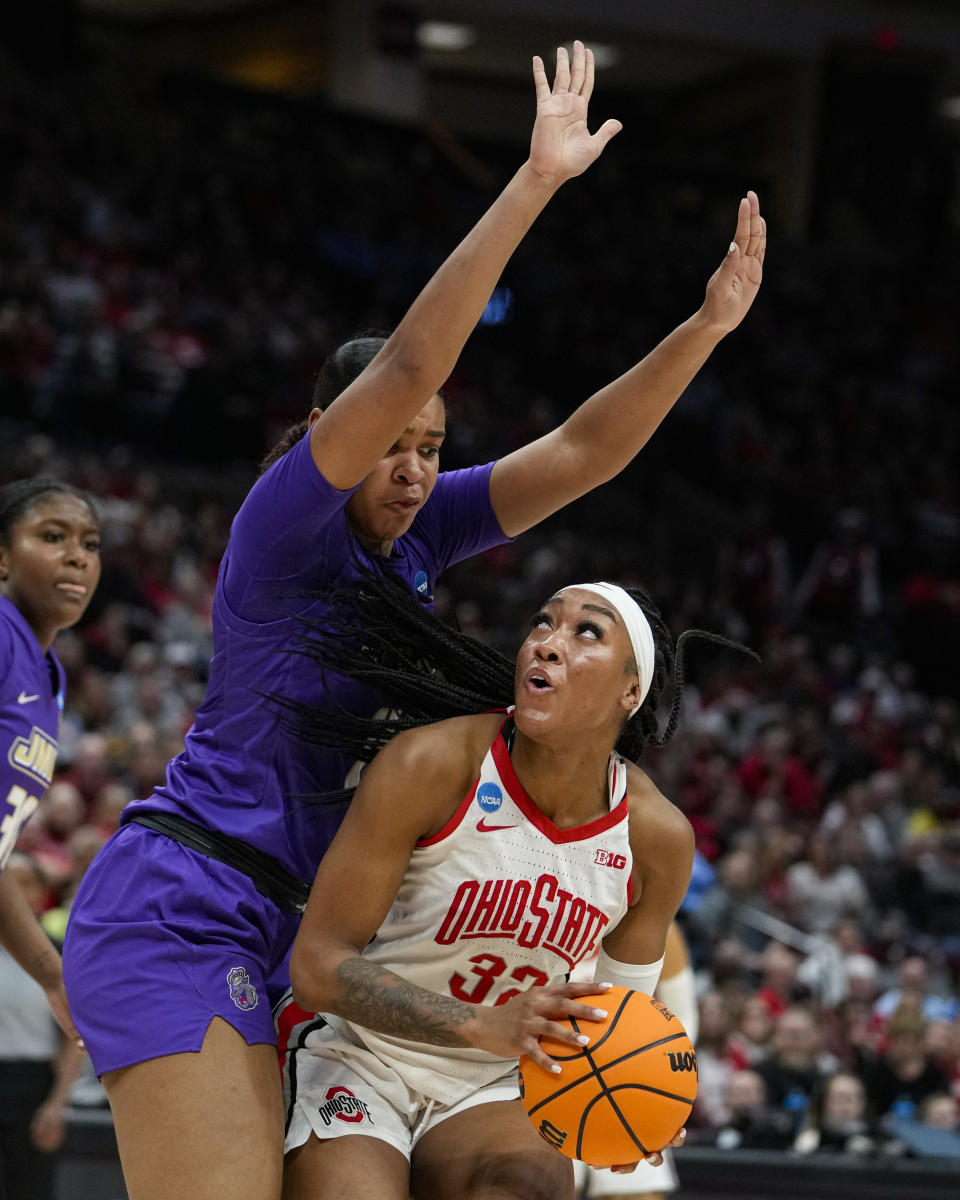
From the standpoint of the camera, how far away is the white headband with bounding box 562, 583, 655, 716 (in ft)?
9.59

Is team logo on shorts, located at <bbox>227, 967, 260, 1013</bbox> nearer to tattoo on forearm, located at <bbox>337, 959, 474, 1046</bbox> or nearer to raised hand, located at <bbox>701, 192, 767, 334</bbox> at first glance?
tattoo on forearm, located at <bbox>337, 959, 474, 1046</bbox>

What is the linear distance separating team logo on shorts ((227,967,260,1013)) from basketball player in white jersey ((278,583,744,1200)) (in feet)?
0.23

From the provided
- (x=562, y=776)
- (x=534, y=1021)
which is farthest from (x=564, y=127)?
(x=534, y=1021)

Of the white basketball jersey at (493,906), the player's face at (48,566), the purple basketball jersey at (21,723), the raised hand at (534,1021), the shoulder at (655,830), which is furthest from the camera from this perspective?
the player's face at (48,566)

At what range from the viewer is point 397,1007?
2.62m

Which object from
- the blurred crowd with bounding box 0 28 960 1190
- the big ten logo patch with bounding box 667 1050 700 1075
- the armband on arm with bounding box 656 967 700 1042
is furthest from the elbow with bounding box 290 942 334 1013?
the blurred crowd with bounding box 0 28 960 1190

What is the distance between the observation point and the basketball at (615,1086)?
2555 millimetres

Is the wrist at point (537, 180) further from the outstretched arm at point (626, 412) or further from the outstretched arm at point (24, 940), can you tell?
the outstretched arm at point (24, 940)

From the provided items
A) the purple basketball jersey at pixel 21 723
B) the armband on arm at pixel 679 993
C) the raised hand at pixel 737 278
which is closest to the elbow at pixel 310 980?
the purple basketball jersey at pixel 21 723

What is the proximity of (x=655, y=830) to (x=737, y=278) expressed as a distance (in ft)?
3.45

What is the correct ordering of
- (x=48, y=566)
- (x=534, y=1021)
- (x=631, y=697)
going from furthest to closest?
1. (x=48, y=566)
2. (x=631, y=697)
3. (x=534, y=1021)

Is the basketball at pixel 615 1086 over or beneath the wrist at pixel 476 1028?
beneath

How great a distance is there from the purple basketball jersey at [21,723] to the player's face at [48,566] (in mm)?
59

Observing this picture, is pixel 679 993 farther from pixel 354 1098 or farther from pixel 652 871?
pixel 354 1098
